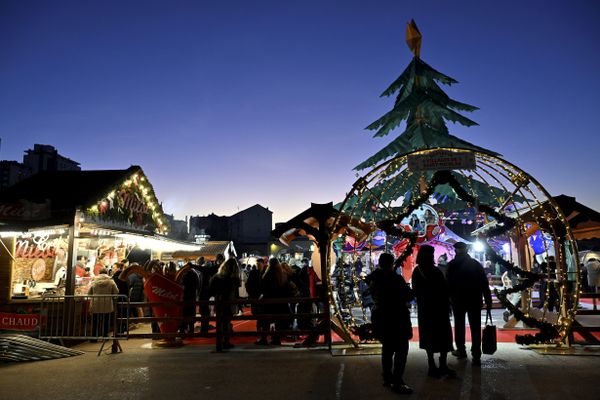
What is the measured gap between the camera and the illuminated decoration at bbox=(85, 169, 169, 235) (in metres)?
12.0

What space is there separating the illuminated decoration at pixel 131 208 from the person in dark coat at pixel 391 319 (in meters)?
8.37

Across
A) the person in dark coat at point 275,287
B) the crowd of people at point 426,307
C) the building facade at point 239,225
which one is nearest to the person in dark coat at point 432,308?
the crowd of people at point 426,307

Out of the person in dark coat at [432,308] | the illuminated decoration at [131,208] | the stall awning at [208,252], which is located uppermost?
the illuminated decoration at [131,208]

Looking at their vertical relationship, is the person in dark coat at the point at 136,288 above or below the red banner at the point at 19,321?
above

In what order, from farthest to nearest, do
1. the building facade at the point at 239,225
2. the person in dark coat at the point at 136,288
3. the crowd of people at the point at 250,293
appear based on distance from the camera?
the building facade at the point at 239,225 → the person in dark coat at the point at 136,288 → the crowd of people at the point at 250,293

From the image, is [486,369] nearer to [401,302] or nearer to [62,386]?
[401,302]

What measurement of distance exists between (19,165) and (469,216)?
3501 centimetres

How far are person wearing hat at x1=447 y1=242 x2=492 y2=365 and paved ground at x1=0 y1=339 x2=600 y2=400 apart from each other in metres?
0.50

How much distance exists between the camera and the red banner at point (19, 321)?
948cm

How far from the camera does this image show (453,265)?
23.9ft

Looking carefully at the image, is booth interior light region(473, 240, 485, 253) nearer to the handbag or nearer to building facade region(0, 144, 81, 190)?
the handbag

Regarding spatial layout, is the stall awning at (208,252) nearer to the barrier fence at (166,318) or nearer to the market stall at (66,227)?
the market stall at (66,227)

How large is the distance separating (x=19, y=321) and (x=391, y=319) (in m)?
8.37

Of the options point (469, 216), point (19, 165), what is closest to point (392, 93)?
point (469, 216)
